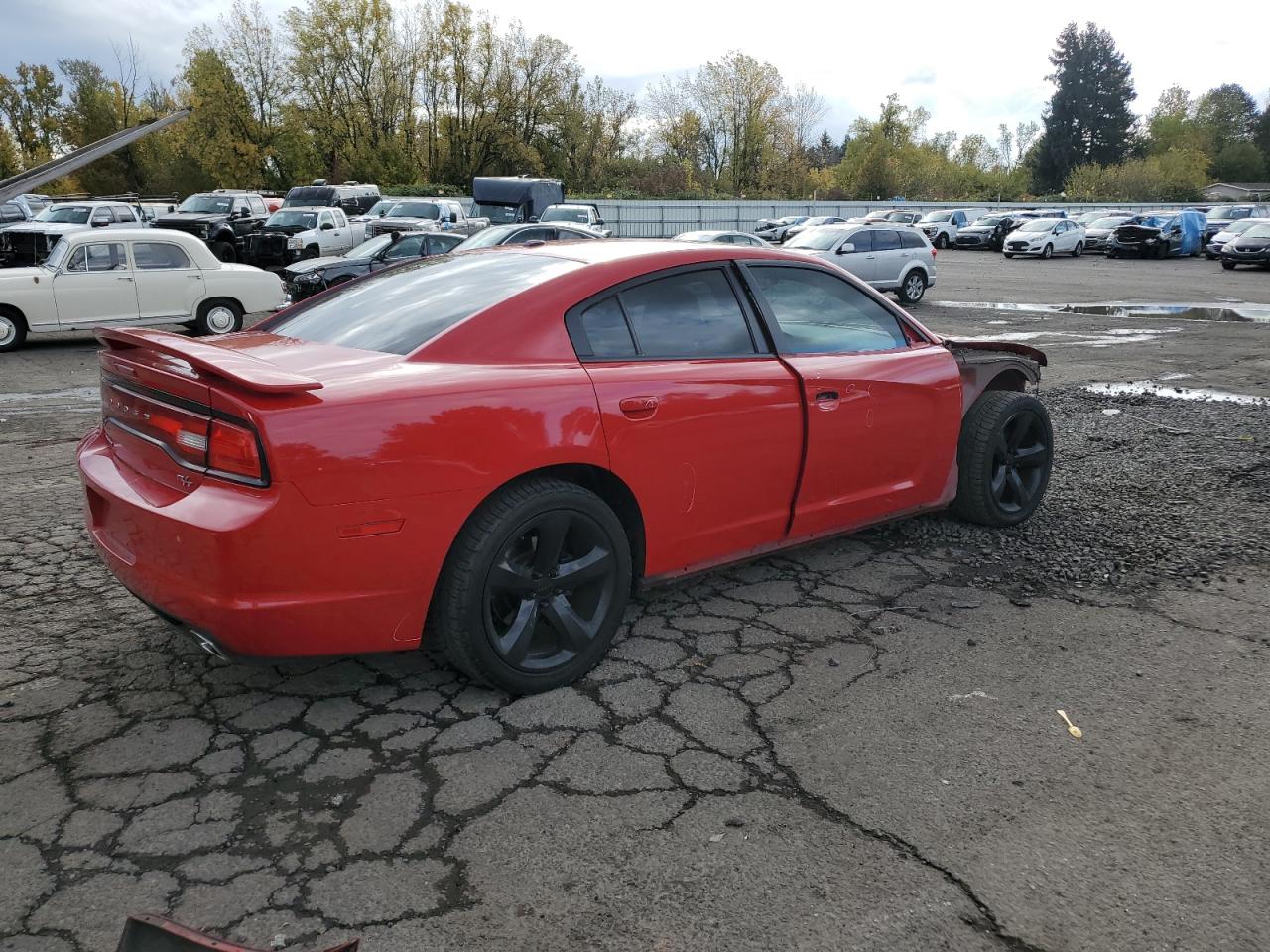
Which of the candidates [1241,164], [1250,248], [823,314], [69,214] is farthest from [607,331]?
[1241,164]

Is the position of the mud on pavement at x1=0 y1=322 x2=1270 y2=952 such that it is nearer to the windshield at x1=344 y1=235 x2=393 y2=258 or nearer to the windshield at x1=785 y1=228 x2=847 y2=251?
the windshield at x1=344 y1=235 x2=393 y2=258

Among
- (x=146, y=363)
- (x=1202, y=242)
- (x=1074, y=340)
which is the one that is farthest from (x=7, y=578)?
(x=1202, y=242)

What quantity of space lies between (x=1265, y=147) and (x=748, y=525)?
11330 cm

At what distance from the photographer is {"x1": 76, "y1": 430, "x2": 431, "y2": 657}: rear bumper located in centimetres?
283

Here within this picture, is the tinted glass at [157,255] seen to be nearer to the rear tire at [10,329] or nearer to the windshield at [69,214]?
the rear tire at [10,329]

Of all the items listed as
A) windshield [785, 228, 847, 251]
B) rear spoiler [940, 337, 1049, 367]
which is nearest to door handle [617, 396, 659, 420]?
rear spoiler [940, 337, 1049, 367]

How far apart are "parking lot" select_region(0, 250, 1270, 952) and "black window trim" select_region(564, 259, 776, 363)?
109 cm

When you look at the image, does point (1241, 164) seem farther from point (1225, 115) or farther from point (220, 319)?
point (220, 319)

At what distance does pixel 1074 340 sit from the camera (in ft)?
45.9

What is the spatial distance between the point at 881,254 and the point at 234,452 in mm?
18638

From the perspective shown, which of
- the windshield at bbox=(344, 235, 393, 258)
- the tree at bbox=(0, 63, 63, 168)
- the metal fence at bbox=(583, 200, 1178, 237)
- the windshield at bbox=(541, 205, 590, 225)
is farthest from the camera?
the tree at bbox=(0, 63, 63, 168)

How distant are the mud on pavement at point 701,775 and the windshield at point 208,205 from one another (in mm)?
26969

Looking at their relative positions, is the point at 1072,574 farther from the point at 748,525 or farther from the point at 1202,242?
the point at 1202,242

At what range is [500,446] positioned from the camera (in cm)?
318
